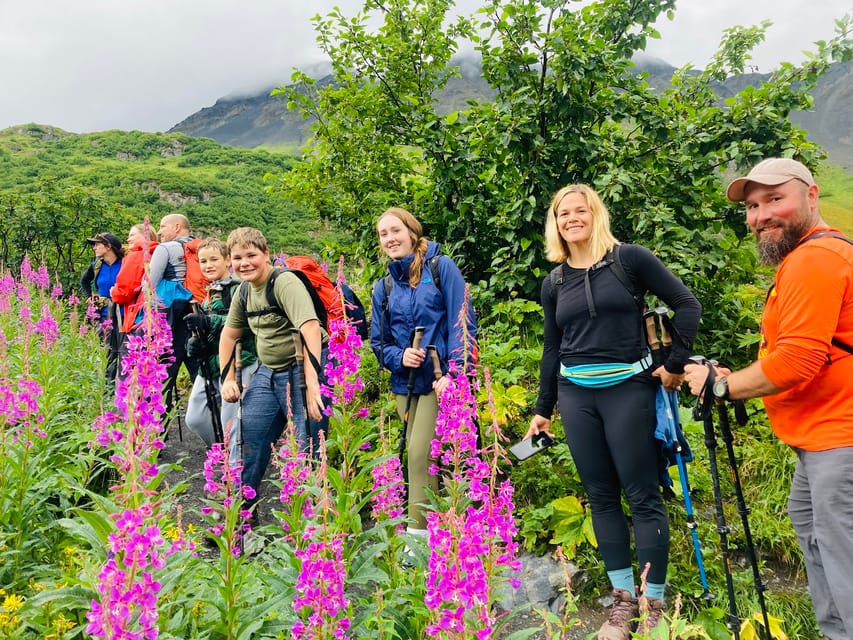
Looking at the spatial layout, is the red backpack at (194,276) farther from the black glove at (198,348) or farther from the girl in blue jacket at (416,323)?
the girl in blue jacket at (416,323)

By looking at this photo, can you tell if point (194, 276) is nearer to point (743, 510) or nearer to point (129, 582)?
point (129, 582)

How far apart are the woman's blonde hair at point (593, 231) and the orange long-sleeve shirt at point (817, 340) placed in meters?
1.11

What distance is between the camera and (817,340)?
2242 mm

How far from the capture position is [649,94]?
5.58 meters

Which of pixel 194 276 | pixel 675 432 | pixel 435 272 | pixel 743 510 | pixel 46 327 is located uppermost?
pixel 194 276

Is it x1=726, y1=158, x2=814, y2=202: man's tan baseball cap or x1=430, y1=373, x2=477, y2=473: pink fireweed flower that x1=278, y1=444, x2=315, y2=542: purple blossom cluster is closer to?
x1=430, y1=373, x2=477, y2=473: pink fireweed flower

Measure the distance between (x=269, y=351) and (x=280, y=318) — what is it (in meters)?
0.28

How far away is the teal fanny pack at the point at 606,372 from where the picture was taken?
3.16 meters

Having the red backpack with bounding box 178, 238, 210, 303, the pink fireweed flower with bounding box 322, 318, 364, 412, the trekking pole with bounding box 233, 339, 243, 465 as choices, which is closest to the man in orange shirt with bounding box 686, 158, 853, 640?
the pink fireweed flower with bounding box 322, 318, 364, 412

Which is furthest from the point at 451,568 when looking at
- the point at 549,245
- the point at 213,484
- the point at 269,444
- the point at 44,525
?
the point at 44,525

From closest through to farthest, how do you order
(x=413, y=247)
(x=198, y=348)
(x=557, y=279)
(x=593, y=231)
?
(x=593, y=231), (x=557, y=279), (x=413, y=247), (x=198, y=348)

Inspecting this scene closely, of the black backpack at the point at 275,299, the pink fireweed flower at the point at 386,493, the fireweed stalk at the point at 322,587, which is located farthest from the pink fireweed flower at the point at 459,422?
the black backpack at the point at 275,299

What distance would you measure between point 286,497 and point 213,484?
0.52m

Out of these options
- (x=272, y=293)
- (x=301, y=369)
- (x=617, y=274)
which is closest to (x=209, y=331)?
(x=272, y=293)
